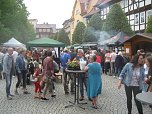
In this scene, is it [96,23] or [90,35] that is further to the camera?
[96,23]

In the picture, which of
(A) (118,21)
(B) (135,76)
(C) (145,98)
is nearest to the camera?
(C) (145,98)

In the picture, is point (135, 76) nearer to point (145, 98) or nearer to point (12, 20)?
point (145, 98)

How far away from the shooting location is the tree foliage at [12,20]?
42562 mm

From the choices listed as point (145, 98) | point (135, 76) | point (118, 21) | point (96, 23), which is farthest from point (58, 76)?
point (96, 23)

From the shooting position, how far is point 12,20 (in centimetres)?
4697

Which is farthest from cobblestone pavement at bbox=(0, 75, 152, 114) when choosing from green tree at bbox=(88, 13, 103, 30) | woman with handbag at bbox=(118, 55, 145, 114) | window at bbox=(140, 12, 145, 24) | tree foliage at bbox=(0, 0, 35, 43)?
green tree at bbox=(88, 13, 103, 30)

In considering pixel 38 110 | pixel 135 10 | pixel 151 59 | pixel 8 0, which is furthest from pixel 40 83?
pixel 8 0

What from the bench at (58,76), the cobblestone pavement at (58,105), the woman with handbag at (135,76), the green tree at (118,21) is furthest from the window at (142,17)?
the woman with handbag at (135,76)

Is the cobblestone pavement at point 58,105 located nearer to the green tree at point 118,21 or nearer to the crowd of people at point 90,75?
the crowd of people at point 90,75

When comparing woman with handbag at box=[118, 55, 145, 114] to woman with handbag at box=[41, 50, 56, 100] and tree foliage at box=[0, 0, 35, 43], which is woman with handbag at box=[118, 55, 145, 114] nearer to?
woman with handbag at box=[41, 50, 56, 100]

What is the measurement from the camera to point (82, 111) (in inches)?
368

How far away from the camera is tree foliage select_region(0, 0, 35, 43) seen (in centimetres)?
4256

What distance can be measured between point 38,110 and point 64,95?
293cm

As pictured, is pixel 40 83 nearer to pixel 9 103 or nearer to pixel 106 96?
pixel 9 103
